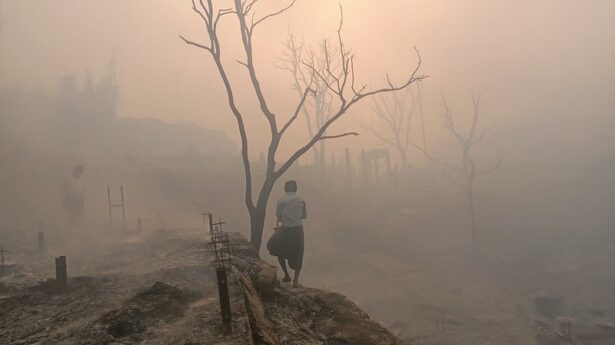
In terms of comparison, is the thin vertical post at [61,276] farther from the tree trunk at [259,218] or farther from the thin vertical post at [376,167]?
the thin vertical post at [376,167]

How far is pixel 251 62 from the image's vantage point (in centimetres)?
906

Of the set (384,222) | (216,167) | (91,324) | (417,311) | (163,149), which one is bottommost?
(417,311)

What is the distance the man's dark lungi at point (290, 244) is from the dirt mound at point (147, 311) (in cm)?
260

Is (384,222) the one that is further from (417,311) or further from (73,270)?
(73,270)

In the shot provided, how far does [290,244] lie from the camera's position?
267 inches

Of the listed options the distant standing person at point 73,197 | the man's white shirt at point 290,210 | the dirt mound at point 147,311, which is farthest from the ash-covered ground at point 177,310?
the distant standing person at point 73,197

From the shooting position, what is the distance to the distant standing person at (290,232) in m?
6.71

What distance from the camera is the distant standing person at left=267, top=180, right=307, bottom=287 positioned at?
6707mm

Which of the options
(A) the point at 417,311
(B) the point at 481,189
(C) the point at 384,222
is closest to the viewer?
(A) the point at 417,311

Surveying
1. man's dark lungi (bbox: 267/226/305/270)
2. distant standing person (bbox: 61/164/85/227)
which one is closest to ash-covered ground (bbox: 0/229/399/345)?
man's dark lungi (bbox: 267/226/305/270)

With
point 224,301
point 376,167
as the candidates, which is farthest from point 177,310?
point 376,167

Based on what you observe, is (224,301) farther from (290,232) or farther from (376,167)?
(376,167)

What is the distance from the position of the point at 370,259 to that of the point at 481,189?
1223 cm

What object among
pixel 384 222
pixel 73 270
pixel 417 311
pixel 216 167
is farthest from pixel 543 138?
Answer: pixel 73 270
